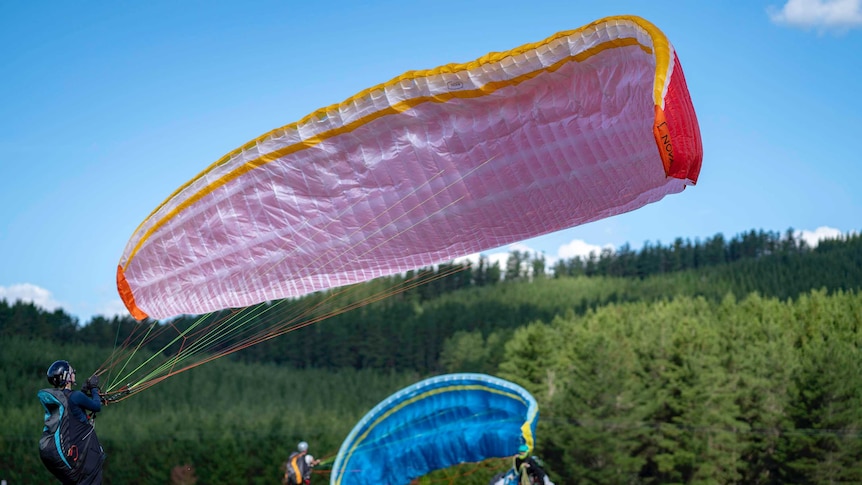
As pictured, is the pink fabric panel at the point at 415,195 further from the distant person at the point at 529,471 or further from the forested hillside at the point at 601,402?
the forested hillside at the point at 601,402

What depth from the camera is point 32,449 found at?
3984 centimetres

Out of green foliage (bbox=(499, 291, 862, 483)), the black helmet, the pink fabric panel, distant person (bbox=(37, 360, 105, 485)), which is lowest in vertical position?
green foliage (bbox=(499, 291, 862, 483))

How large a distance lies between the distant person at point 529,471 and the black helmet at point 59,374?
6.48 meters

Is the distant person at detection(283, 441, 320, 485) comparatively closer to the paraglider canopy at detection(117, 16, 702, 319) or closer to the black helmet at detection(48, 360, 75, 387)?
the paraglider canopy at detection(117, 16, 702, 319)

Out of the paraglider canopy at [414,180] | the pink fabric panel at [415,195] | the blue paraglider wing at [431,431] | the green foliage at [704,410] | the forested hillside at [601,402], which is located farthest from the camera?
the forested hillside at [601,402]

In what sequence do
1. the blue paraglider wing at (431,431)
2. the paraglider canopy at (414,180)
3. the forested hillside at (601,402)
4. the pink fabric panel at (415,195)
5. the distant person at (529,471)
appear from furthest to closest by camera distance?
the forested hillside at (601,402) < the blue paraglider wing at (431,431) < the distant person at (529,471) < the pink fabric panel at (415,195) < the paraglider canopy at (414,180)

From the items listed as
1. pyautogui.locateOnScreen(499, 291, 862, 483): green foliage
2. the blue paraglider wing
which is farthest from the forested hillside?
the blue paraglider wing

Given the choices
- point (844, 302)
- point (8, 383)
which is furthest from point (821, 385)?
point (8, 383)

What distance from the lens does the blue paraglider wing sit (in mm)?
16078

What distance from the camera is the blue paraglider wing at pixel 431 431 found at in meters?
16.1

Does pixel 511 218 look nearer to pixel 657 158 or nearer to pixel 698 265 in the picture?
pixel 657 158

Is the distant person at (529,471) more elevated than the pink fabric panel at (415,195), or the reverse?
the pink fabric panel at (415,195)

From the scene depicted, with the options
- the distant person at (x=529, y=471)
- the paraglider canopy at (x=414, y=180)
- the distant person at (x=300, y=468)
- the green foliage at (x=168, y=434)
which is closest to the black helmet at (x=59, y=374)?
the paraglider canopy at (x=414, y=180)

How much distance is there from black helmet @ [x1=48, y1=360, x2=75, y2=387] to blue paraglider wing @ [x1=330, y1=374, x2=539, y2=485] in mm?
10421
